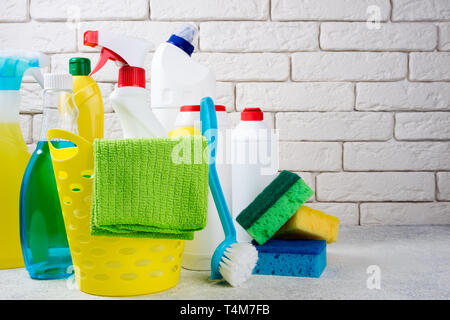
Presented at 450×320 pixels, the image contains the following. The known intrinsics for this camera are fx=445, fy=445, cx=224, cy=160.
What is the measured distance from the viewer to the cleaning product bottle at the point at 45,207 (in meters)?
→ 0.72

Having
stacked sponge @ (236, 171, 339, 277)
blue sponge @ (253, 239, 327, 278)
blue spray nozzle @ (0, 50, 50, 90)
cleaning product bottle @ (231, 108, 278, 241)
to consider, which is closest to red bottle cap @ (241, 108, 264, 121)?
cleaning product bottle @ (231, 108, 278, 241)

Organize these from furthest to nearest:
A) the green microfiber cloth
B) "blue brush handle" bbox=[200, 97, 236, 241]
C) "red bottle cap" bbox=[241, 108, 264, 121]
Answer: "red bottle cap" bbox=[241, 108, 264, 121], "blue brush handle" bbox=[200, 97, 236, 241], the green microfiber cloth

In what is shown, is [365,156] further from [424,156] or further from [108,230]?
[108,230]

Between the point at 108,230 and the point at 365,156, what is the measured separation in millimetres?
798

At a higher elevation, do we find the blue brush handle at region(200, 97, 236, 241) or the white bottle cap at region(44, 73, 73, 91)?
the white bottle cap at region(44, 73, 73, 91)

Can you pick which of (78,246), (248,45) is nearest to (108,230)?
(78,246)

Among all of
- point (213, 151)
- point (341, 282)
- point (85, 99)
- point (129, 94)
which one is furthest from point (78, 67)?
point (341, 282)

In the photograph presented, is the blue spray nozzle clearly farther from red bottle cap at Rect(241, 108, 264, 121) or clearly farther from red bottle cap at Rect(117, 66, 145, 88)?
red bottle cap at Rect(241, 108, 264, 121)

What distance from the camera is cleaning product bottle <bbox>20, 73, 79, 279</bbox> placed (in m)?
0.72

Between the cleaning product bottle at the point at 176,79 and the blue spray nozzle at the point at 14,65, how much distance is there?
22 cm

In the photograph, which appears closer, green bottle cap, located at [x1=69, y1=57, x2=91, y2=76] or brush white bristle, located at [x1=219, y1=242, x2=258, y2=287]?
brush white bristle, located at [x1=219, y1=242, x2=258, y2=287]

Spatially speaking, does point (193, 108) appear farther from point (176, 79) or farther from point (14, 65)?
point (14, 65)

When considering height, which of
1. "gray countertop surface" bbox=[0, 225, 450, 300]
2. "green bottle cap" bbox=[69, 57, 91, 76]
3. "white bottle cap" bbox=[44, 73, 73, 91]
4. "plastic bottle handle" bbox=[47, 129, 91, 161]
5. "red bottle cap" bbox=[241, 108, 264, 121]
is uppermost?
"green bottle cap" bbox=[69, 57, 91, 76]

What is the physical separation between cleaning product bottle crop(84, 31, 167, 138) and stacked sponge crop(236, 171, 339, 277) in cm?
21
